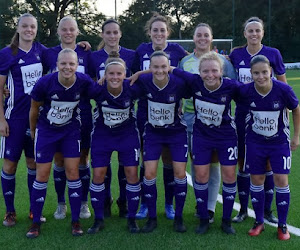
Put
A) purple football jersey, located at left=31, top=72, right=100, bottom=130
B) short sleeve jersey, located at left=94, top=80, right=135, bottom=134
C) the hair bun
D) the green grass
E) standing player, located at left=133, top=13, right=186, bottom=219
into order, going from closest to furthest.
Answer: the green grass → purple football jersey, located at left=31, top=72, right=100, bottom=130 → short sleeve jersey, located at left=94, top=80, right=135, bottom=134 → the hair bun → standing player, located at left=133, top=13, right=186, bottom=219

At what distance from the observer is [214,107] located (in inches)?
140

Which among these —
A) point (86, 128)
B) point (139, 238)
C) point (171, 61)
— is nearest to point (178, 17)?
point (171, 61)

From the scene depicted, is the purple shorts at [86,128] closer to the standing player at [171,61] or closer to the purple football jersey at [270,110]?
the standing player at [171,61]

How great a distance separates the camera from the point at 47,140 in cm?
356

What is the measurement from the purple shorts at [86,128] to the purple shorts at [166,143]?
0.60 m

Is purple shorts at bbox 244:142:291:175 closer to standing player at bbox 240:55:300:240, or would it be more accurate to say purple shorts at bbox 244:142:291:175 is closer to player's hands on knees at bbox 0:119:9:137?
standing player at bbox 240:55:300:240

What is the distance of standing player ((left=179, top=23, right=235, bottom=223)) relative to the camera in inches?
154

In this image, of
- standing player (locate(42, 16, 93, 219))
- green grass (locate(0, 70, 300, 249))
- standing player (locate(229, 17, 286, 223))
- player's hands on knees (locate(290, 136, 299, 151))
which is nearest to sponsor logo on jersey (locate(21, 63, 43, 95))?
standing player (locate(42, 16, 93, 219))

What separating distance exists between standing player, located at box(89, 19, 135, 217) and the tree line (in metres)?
15.4

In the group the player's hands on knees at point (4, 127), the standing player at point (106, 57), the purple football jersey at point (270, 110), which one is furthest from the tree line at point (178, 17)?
the purple football jersey at point (270, 110)

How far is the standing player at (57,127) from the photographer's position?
351cm

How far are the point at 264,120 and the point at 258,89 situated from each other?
0.27 metres

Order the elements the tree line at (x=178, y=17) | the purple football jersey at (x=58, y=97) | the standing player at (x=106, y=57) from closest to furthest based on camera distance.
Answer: the purple football jersey at (x=58, y=97) < the standing player at (x=106, y=57) < the tree line at (x=178, y=17)

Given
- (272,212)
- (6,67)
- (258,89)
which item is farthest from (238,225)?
(6,67)
